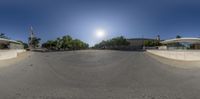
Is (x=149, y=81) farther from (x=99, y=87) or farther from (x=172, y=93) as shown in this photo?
(x=99, y=87)

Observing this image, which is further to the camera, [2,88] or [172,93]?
[2,88]

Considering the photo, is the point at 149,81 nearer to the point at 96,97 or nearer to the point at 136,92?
the point at 136,92

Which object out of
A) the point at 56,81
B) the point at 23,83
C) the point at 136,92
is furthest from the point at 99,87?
the point at 23,83

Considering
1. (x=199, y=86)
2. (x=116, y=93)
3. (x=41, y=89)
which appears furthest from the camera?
(x=199, y=86)

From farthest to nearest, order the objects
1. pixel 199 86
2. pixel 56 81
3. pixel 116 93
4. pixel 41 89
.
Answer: pixel 56 81 → pixel 199 86 → pixel 41 89 → pixel 116 93

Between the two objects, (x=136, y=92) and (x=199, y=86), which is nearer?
(x=136, y=92)

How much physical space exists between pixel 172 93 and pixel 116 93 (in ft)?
5.94

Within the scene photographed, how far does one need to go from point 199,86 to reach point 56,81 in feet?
18.4

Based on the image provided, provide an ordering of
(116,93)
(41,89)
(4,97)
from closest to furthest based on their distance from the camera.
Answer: (4,97), (116,93), (41,89)

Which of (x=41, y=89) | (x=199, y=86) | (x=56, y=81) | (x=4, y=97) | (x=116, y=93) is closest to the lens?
(x=4, y=97)

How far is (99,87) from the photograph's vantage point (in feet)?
22.2

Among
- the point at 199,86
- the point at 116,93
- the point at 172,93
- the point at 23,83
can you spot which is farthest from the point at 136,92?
the point at 23,83

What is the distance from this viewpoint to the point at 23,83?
7336mm

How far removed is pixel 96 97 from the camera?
5559mm
